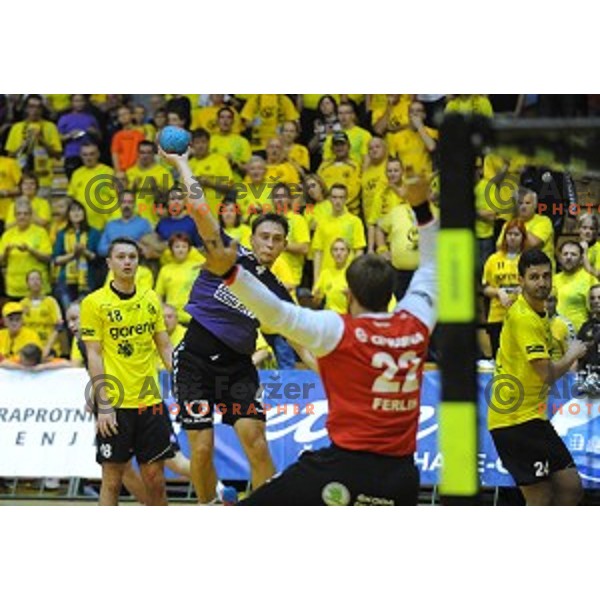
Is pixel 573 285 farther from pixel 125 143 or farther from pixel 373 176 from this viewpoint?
pixel 125 143

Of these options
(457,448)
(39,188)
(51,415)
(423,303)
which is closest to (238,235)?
(51,415)

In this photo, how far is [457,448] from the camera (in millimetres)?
6316

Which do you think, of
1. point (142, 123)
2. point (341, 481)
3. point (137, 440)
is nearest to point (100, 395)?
point (137, 440)

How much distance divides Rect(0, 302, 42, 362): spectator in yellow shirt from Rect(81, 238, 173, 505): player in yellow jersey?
2.85m

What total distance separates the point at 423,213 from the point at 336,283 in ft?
19.8

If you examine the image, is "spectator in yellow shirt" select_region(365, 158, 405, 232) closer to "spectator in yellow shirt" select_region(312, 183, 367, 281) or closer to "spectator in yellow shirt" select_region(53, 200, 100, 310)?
"spectator in yellow shirt" select_region(312, 183, 367, 281)

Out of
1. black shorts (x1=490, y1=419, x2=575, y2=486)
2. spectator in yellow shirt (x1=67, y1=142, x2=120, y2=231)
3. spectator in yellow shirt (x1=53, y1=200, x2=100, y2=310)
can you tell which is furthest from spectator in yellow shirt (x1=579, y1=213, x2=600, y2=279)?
spectator in yellow shirt (x1=53, y1=200, x2=100, y2=310)

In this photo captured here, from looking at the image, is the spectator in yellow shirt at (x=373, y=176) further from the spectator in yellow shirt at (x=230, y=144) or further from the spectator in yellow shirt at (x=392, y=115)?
the spectator in yellow shirt at (x=230, y=144)

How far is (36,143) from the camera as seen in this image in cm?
1769

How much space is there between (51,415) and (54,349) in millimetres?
1351

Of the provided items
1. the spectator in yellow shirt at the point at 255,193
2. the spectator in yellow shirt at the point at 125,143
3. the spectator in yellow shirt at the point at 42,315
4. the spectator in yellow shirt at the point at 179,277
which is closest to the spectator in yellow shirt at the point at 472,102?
the spectator in yellow shirt at the point at 255,193

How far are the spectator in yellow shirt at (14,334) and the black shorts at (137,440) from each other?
2968 mm

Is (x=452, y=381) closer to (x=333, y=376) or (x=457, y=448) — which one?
(x=457, y=448)

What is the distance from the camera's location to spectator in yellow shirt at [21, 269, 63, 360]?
50.5 ft
